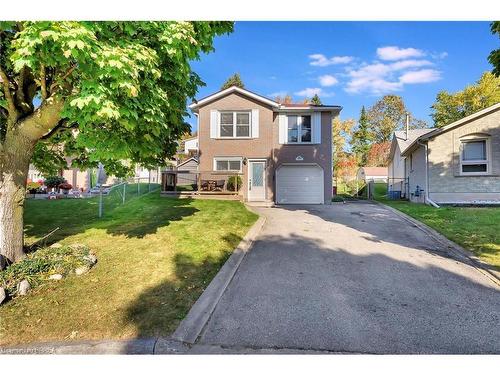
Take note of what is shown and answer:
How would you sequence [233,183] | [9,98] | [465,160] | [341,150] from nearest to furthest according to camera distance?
[9,98], [465,160], [233,183], [341,150]

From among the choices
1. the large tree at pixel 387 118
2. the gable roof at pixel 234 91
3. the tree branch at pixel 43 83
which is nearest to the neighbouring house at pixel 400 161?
the gable roof at pixel 234 91

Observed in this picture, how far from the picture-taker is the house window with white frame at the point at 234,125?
54.4 feet

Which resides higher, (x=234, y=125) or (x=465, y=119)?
(x=234, y=125)

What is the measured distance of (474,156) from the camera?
14688 millimetres

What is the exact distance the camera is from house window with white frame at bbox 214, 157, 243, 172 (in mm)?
16484

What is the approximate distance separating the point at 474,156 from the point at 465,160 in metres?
0.46

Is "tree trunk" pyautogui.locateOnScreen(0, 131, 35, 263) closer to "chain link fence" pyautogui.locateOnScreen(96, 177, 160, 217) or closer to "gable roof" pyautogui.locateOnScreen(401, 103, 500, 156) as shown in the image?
"chain link fence" pyautogui.locateOnScreen(96, 177, 160, 217)

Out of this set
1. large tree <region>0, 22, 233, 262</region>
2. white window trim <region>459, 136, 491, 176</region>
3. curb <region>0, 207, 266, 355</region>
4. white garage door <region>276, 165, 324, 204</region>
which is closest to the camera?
curb <region>0, 207, 266, 355</region>

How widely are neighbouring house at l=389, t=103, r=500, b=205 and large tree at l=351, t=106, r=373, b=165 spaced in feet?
117

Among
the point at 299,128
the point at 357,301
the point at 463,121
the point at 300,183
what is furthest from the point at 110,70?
the point at 463,121

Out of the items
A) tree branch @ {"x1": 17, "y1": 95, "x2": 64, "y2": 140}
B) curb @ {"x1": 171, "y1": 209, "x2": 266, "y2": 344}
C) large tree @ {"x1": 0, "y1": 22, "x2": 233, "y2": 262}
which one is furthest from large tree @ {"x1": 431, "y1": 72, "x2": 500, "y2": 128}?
tree branch @ {"x1": 17, "y1": 95, "x2": 64, "y2": 140}

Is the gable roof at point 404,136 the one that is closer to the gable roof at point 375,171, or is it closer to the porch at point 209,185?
the porch at point 209,185

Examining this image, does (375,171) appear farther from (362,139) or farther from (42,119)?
(42,119)
